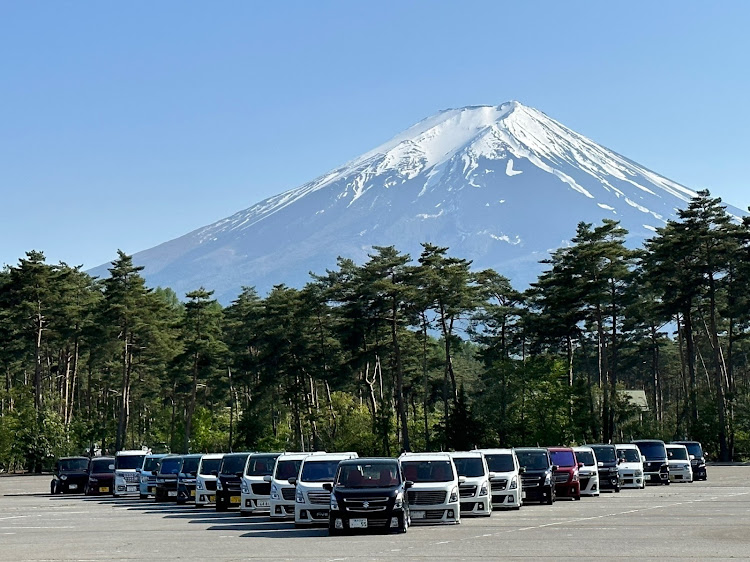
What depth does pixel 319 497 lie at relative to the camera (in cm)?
2391

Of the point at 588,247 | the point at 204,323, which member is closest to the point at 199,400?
the point at 204,323

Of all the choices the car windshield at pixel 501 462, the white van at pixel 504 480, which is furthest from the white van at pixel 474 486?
the car windshield at pixel 501 462

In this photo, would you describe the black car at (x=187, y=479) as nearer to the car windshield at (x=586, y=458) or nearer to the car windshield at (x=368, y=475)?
the car windshield at (x=586, y=458)

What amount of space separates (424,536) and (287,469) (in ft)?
23.6

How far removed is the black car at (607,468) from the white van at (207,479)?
43.2 ft

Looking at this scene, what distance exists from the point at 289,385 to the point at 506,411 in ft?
61.3

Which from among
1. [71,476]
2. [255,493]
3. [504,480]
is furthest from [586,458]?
[71,476]

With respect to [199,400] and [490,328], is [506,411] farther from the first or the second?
[199,400]

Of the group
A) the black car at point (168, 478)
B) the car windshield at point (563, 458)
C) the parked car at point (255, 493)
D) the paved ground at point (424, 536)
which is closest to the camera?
the paved ground at point (424, 536)

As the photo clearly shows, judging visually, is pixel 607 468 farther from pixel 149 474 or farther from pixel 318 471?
pixel 318 471

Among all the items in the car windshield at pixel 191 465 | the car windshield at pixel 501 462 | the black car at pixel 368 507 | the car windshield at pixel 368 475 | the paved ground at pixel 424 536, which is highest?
the car windshield at pixel 191 465

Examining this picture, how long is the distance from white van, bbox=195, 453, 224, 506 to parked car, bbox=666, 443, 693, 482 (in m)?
20.6

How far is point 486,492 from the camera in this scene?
85.8 ft

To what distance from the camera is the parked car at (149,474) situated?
39500 millimetres
